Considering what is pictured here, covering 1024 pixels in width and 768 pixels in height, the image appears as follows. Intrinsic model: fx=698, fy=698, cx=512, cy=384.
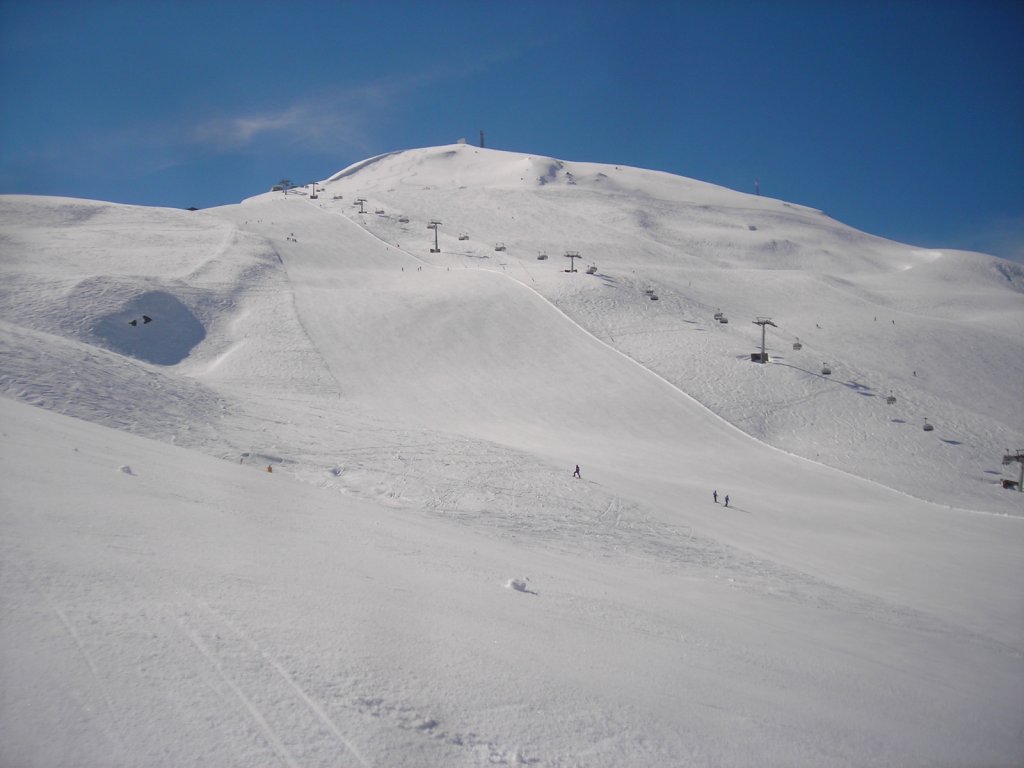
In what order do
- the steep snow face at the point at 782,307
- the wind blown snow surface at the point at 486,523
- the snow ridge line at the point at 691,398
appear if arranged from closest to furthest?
1. the wind blown snow surface at the point at 486,523
2. the snow ridge line at the point at 691,398
3. the steep snow face at the point at 782,307

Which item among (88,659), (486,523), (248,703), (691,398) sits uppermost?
(691,398)

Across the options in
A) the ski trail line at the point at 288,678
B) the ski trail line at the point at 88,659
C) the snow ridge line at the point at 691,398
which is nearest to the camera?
the ski trail line at the point at 88,659

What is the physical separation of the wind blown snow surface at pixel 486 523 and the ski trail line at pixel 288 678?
1.0 inches

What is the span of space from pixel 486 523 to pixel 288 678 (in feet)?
33.8

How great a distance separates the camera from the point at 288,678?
4871 mm

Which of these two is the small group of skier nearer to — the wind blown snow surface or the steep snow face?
the wind blown snow surface

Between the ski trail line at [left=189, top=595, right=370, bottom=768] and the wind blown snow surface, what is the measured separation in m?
0.03

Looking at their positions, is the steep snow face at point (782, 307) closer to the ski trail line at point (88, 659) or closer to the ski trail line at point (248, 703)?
the ski trail line at point (248, 703)

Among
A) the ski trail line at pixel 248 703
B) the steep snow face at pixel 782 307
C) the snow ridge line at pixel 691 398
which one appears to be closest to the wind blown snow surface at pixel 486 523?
the ski trail line at pixel 248 703

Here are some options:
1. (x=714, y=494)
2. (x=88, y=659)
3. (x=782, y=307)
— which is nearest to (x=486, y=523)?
(x=714, y=494)

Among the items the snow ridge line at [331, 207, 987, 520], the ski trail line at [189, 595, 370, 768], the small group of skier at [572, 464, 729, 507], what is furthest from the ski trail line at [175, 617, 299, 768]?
the snow ridge line at [331, 207, 987, 520]

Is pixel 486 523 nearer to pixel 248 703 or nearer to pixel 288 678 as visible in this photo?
pixel 288 678

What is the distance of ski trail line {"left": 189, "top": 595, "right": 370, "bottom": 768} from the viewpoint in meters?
4.36

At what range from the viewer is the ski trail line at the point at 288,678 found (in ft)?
14.3
